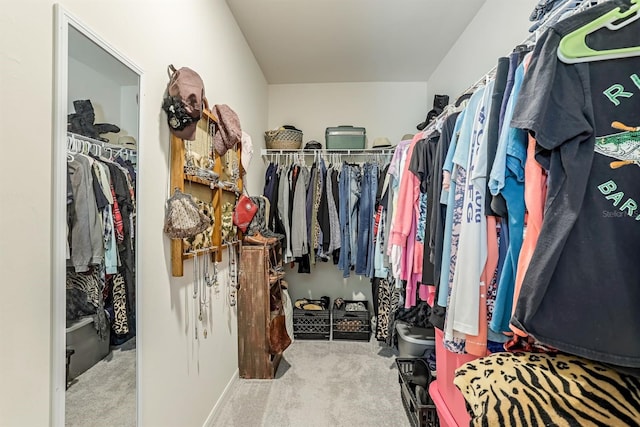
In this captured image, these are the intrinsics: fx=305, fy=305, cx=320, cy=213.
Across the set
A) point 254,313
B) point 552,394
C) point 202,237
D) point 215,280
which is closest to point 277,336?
point 254,313

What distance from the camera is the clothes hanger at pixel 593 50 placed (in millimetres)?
688

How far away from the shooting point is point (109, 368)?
99cm

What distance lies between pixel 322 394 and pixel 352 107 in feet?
9.34

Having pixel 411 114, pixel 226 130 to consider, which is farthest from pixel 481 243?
pixel 411 114

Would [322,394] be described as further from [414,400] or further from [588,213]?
[588,213]

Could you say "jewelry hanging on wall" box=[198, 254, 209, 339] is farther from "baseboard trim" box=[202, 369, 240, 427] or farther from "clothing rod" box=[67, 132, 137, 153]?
"clothing rod" box=[67, 132, 137, 153]

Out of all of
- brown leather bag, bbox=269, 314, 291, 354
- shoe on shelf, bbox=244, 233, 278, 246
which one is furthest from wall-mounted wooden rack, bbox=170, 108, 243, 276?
brown leather bag, bbox=269, 314, 291, 354

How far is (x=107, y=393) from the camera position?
3.23 feet

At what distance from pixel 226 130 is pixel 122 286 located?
113 cm

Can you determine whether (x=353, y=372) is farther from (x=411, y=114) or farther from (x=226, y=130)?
(x=411, y=114)

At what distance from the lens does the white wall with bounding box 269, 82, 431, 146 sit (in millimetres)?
3463

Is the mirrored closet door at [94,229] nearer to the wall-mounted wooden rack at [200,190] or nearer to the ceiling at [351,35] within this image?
the wall-mounted wooden rack at [200,190]

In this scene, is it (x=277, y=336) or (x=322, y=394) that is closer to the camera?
(x=322, y=394)

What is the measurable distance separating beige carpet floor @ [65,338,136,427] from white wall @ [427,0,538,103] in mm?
2425
